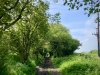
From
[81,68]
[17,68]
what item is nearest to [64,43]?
[81,68]

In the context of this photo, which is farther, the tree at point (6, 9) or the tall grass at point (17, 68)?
the tall grass at point (17, 68)

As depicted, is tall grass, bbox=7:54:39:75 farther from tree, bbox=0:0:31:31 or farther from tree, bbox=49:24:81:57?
tree, bbox=49:24:81:57

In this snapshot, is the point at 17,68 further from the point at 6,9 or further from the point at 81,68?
the point at 6,9

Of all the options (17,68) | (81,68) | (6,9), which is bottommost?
(81,68)

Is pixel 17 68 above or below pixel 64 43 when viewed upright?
below

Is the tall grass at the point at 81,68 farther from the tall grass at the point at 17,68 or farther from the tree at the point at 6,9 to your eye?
the tree at the point at 6,9

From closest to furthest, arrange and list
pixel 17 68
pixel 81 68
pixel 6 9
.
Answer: pixel 6 9 → pixel 17 68 → pixel 81 68

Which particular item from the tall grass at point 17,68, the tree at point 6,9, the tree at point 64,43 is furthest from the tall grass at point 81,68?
the tree at point 64,43

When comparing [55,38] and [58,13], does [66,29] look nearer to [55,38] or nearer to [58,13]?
[55,38]

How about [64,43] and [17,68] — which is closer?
[17,68]

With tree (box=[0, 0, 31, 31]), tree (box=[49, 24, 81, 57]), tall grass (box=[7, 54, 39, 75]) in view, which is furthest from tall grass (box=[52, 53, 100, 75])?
tree (box=[49, 24, 81, 57])

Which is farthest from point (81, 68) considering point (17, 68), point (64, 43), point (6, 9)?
point (64, 43)

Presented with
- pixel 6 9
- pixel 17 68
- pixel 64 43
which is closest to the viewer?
pixel 6 9

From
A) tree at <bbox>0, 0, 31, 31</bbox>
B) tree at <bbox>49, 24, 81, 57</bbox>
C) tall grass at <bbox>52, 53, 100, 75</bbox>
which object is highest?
tree at <bbox>0, 0, 31, 31</bbox>
